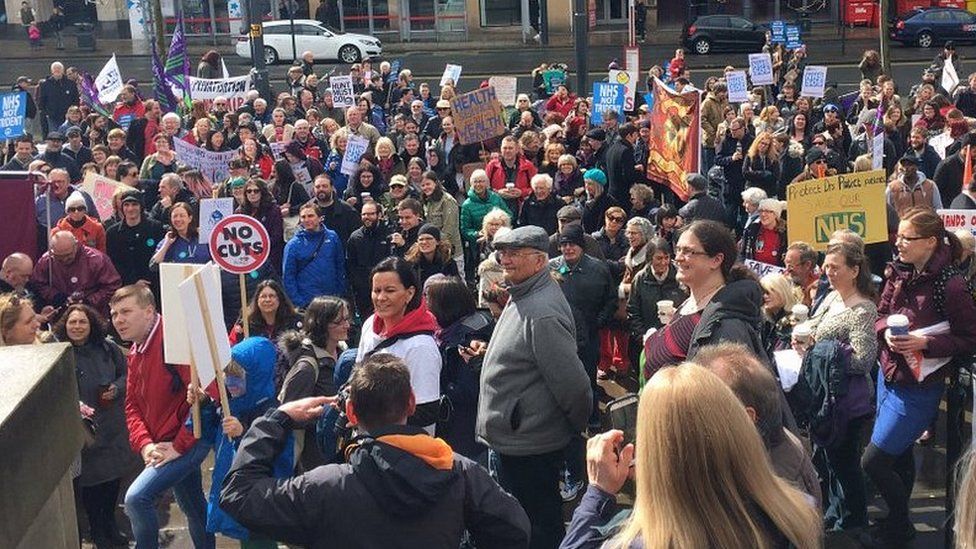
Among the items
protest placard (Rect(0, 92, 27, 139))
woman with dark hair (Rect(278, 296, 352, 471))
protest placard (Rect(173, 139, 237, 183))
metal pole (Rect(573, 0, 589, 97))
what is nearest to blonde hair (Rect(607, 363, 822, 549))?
woman with dark hair (Rect(278, 296, 352, 471))

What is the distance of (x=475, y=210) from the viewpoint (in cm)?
1090

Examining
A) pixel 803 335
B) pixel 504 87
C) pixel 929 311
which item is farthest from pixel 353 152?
pixel 929 311

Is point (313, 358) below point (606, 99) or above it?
below

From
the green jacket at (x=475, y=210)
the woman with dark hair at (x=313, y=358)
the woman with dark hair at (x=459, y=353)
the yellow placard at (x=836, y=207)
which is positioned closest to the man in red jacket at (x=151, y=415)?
the woman with dark hair at (x=313, y=358)

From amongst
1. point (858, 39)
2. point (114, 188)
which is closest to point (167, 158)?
point (114, 188)

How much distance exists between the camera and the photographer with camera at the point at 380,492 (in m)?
3.54

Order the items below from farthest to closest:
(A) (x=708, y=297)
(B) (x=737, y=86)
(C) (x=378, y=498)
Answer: (B) (x=737, y=86) < (A) (x=708, y=297) < (C) (x=378, y=498)

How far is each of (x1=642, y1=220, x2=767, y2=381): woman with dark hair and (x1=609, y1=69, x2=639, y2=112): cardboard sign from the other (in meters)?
11.6

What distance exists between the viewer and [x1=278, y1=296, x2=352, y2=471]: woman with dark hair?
5.63 meters

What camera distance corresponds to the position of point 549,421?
5.36 m

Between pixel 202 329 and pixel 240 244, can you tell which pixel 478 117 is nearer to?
pixel 240 244

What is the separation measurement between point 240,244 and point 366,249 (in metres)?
2.44

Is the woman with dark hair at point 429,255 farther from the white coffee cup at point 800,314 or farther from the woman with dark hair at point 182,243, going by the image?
the white coffee cup at point 800,314

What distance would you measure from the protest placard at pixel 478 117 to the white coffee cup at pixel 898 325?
8691mm
